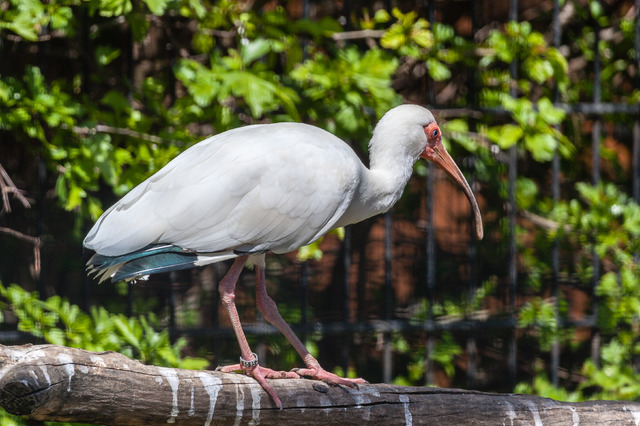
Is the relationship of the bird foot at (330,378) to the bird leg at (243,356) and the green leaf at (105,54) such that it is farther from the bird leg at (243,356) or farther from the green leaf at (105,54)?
the green leaf at (105,54)

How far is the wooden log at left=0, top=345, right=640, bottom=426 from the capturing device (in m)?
2.14

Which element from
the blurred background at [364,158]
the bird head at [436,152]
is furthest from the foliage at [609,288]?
the bird head at [436,152]

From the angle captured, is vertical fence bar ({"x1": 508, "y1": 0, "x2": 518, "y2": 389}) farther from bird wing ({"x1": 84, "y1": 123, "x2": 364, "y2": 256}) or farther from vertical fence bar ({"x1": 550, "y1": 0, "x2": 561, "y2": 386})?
bird wing ({"x1": 84, "y1": 123, "x2": 364, "y2": 256})

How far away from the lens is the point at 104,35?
13.2 ft

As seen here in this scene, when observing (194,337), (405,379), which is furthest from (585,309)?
(194,337)

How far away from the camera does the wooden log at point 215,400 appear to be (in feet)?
7.02

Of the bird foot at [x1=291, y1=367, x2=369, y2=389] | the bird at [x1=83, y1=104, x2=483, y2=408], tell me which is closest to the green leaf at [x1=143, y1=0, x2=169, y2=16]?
the bird at [x1=83, y1=104, x2=483, y2=408]

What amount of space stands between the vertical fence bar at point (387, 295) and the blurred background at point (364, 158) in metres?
0.02

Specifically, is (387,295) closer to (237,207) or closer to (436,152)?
(436,152)

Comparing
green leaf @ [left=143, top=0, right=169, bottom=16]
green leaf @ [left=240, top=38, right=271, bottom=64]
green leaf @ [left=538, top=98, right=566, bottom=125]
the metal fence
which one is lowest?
the metal fence

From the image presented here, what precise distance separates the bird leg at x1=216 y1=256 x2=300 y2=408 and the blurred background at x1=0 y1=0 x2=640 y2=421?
866 mm

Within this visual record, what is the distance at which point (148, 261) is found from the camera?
103 inches

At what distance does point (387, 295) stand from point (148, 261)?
5.65 feet

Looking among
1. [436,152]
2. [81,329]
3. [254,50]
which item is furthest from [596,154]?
[81,329]
